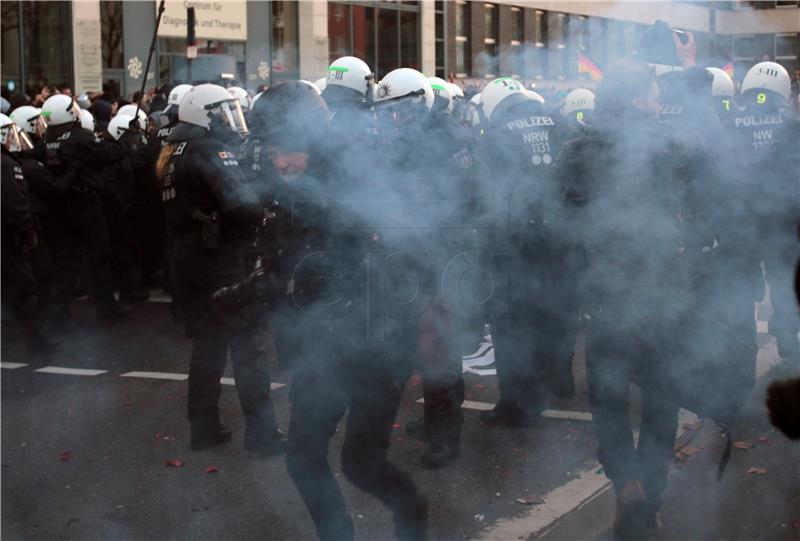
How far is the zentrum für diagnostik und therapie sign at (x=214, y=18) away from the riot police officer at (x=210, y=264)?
7.08 metres

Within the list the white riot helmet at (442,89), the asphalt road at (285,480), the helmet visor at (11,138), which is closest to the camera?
the asphalt road at (285,480)

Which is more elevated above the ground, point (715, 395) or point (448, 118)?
point (448, 118)

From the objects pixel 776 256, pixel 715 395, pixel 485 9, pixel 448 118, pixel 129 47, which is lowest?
pixel 715 395

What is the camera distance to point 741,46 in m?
3.60

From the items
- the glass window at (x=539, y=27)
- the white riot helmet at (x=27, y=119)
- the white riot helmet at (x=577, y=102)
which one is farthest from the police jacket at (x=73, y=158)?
the glass window at (x=539, y=27)

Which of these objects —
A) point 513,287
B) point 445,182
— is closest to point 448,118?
point 445,182

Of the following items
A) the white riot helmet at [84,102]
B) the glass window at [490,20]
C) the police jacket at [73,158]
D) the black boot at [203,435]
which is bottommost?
the black boot at [203,435]

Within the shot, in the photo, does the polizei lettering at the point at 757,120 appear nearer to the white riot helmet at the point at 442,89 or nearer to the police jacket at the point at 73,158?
the white riot helmet at the point at 442,89

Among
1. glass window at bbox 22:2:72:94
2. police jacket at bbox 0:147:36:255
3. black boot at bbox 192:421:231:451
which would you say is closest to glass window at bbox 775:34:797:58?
black boot at bbox 192:421:231:451

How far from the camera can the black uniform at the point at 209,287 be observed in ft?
17.1

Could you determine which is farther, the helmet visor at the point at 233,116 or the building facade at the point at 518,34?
the helmet visor at the point at 233,116

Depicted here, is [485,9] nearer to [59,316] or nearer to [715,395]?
[715,395]

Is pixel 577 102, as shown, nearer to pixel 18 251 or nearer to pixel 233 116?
pixel 233 116

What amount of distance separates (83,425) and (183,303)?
985 millimetres
